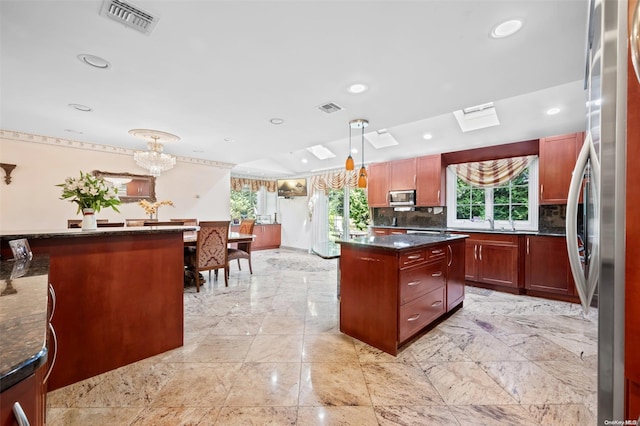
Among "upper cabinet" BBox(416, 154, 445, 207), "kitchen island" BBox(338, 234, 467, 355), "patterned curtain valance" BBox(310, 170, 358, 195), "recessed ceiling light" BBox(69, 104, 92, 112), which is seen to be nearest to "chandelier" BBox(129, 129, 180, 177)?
"recessed ceiling light" BBox(69, 104, 92, 112)

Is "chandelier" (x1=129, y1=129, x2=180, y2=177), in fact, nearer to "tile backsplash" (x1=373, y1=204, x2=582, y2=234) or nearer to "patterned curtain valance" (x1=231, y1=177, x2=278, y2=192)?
"patterned curtain valance" (x1=231, y1=177, x2=278, y2=192)

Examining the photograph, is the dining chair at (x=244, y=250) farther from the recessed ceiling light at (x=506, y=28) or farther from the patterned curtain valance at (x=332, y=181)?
the recessed ceiling light at (x=506, y=28)

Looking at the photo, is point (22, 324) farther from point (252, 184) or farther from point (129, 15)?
point (252, 184)

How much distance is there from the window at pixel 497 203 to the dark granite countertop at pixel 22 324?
535 cm

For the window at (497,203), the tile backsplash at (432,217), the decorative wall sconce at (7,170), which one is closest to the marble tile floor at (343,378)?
the tile backsplash at (432,217)

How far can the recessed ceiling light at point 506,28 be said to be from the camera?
1.69 metres

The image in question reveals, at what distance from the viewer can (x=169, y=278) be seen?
232 cm

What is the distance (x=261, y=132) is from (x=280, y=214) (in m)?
4.95

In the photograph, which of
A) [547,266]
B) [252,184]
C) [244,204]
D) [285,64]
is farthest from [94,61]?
[244,204]

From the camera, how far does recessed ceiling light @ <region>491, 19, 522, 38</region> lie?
5.55 ft

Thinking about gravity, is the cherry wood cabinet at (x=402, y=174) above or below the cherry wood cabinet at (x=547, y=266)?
above

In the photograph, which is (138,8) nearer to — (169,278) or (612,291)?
(169,278)

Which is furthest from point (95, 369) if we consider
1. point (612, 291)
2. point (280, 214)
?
point (280, 214)

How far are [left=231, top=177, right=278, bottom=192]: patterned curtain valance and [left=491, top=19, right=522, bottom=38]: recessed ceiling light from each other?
7261mm
